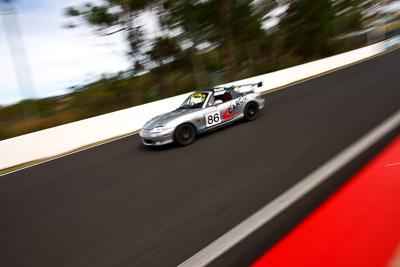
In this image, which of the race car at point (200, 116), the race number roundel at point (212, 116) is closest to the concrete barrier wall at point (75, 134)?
the race car at point (200, 116)

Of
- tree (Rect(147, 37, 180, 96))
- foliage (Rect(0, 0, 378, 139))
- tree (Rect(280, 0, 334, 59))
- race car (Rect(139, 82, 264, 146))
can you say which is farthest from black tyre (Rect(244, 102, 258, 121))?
tree (Rect(280, 0, 334, 59))

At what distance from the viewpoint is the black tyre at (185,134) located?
6161 millimetres

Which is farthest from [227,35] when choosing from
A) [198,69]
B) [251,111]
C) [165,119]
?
[165,119]

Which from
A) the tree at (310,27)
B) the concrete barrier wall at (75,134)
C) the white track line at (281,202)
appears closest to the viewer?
the white track line at (281,202)

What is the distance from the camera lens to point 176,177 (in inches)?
179

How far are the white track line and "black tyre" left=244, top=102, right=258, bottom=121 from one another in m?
3.11

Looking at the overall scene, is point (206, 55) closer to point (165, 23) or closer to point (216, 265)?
point (165, 23)

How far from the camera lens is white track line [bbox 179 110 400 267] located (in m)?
2.61

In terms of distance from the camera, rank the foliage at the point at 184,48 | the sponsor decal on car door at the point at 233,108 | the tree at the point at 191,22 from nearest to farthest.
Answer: the sponsor decal on car door at the point at 233,108 → the foliage at the point at 184,48 → the tree at the point at 191,22

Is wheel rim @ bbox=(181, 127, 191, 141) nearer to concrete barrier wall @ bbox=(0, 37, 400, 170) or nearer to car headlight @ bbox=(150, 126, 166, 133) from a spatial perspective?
car headlight @ bbox=(150, 126, 166, 133)

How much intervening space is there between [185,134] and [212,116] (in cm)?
87

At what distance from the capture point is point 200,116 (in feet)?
21.1

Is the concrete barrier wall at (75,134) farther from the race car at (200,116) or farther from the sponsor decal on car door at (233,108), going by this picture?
the sponsor decal on car door at (233,108)

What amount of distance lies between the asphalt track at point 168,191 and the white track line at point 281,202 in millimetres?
95
